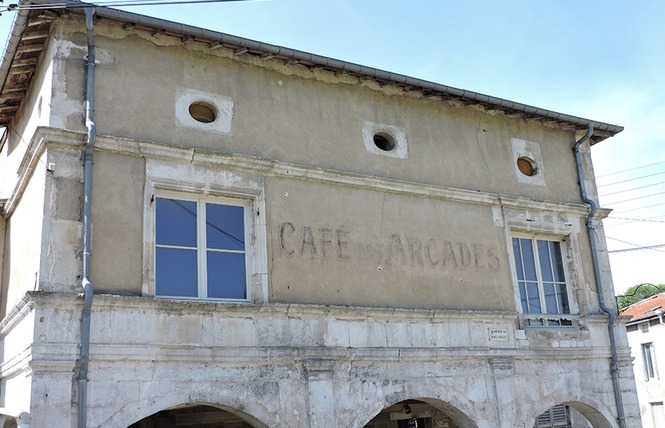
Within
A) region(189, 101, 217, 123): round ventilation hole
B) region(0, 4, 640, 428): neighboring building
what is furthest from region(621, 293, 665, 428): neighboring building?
region(189, 101, 217, 123): round ventilation hole

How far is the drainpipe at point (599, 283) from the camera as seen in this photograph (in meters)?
10.6

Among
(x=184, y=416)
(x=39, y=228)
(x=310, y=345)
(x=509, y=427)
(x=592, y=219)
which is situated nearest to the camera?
(x=39, y=228)

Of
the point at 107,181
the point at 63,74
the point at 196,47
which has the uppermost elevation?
the point at 196,47

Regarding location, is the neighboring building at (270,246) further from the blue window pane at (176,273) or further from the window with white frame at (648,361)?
the window with white frame at (648,361)

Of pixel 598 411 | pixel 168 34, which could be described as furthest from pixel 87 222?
pixel 598 411

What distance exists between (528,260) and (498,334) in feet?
4.98

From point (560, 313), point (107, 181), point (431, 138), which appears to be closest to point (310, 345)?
point (107, 181)

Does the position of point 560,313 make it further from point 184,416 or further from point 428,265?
point 184,416

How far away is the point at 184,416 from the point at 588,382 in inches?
231

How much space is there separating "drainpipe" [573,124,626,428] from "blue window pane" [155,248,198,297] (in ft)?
21.2

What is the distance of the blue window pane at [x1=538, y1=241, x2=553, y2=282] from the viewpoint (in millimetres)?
10820

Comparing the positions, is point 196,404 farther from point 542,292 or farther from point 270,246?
point 542,292

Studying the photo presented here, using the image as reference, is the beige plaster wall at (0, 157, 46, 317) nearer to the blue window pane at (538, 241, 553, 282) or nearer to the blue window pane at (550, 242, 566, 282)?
the blue window pane at (538, 241, 553, 282)

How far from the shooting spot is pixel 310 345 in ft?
27.0
